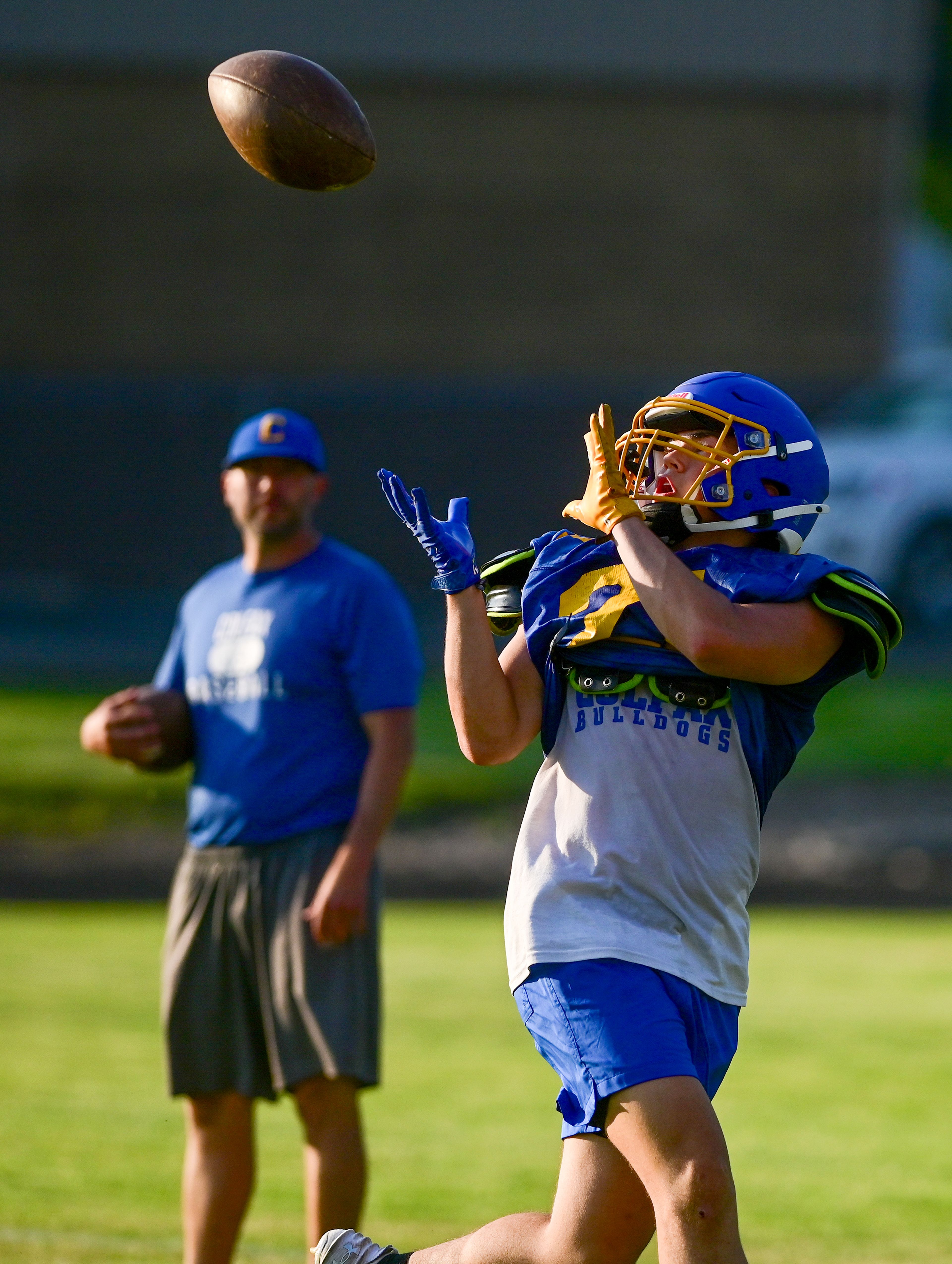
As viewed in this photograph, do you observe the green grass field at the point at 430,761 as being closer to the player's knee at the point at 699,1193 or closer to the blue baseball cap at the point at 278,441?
the blue baseball cap at the point at 278,441

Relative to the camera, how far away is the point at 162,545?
690 inches

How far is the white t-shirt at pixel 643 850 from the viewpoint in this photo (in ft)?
10.3

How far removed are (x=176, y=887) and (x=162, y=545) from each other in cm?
1274

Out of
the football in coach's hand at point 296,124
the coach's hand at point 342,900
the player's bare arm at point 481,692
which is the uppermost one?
the football in coach's hand at point 296,124

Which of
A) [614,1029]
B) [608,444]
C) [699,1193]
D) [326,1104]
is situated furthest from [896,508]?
[699,1193]

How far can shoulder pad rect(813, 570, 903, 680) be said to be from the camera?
3.16m

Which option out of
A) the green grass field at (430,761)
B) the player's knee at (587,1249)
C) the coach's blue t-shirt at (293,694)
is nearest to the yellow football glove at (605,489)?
the player's knee at (587,1249)

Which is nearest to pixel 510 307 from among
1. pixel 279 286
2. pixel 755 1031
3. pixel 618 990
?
pixel 279 286

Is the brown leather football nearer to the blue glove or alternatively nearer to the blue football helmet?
the blue glove

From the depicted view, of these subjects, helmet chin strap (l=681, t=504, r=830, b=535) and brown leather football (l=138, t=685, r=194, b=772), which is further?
brown leather football (l=138, t=685, r=194, b=772)

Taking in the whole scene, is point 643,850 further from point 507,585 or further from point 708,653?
point 507,585

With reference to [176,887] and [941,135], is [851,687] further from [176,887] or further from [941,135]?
[941,135]

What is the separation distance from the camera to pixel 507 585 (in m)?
3.52

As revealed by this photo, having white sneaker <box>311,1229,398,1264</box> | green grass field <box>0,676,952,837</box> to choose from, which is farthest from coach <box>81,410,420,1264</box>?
green grass field <box>0,676,952,837</box>
